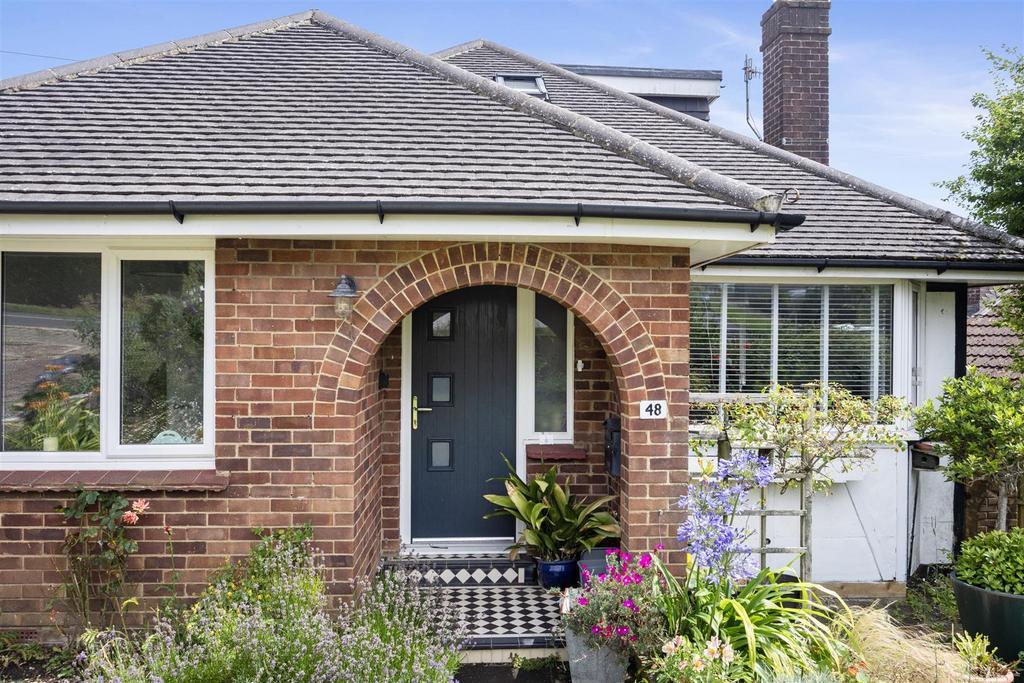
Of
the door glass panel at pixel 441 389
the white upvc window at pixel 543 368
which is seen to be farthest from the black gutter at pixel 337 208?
the door glass panel at pixel 441 389

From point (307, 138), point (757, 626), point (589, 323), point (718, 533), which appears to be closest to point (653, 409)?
point (589, 323)

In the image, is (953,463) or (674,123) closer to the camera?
(953,463)

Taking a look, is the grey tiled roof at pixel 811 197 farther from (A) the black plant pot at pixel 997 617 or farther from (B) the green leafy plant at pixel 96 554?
(B) the green leafy plant at pixel 96 554

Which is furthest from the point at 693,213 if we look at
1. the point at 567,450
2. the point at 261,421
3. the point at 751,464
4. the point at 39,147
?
the point at 39,147

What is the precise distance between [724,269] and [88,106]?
19.8ft

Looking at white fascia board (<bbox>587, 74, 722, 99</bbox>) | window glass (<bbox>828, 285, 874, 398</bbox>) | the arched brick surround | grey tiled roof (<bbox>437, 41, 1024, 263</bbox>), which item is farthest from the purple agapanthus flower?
white fascia board (<bbox>587, 74, 722, 99</bbox>)

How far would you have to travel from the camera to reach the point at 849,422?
18.3ft

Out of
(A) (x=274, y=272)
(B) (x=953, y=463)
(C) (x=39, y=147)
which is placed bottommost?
(B) (x=953, y=463)

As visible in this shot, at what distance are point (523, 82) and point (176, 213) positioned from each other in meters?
6.56

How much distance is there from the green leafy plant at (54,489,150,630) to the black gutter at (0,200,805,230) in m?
1.98

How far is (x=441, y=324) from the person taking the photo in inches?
274

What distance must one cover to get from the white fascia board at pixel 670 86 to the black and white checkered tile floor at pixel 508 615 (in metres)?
9.80

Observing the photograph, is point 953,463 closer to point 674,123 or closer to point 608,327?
point 608,327

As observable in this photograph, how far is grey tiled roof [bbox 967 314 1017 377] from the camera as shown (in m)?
9.00
